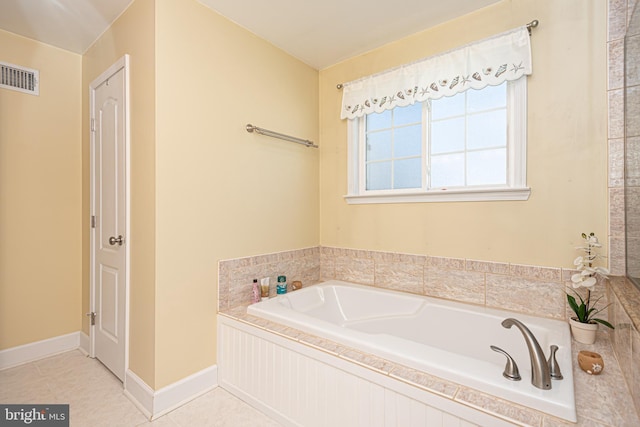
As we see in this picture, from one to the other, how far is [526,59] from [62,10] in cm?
289

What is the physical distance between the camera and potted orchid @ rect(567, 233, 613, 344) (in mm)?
1448

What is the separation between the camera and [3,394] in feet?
5.91

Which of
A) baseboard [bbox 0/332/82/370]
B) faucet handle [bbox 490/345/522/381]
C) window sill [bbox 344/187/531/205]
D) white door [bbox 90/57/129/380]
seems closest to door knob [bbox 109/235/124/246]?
white door [bbox 90/57/129/380]

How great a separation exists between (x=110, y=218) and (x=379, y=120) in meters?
2.21

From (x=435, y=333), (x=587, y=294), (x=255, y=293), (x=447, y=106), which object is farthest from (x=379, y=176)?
(x=587, y=294)

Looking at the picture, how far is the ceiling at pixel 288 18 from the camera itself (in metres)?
1.87

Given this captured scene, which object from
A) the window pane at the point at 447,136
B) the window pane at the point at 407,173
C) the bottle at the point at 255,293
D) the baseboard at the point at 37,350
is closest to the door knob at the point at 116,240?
the bottle at the point at 255,293

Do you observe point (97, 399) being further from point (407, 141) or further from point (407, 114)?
point (407, 114)

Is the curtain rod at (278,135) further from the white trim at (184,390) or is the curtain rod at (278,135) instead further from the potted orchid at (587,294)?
the potted orchid at (587,294)

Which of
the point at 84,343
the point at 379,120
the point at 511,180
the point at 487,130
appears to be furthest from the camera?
the point at 379,120

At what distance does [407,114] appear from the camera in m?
2.37

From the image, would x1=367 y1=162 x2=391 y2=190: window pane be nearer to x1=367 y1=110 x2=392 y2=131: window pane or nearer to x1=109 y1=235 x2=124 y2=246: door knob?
x1=367 y1=110 x2=392 y2=131: window pane

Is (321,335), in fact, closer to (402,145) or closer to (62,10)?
(402,145)

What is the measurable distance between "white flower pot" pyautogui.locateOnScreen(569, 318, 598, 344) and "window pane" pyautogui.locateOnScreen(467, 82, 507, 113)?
4.41 ft
